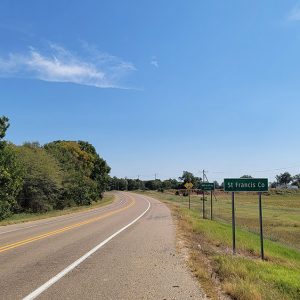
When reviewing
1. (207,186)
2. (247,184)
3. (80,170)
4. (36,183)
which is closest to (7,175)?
(36,183)

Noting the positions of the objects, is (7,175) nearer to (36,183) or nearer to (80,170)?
(36,183)

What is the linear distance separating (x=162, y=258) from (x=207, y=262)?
1.29 m

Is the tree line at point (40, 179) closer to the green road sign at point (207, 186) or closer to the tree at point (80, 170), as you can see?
the tree at point (80, 170)

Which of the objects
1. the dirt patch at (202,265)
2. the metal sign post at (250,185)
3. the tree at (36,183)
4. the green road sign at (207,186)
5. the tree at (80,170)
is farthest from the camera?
the tree at (80,170)

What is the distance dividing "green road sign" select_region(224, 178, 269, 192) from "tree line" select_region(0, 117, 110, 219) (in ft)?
88.8

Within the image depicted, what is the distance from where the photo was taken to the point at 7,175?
128 feet

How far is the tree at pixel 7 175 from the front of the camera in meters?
38.5

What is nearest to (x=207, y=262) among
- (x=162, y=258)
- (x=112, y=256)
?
(x=162, y=258)

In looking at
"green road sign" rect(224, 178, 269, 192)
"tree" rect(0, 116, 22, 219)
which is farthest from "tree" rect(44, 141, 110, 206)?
"green road sign" rect(224, 178, 269, 192)

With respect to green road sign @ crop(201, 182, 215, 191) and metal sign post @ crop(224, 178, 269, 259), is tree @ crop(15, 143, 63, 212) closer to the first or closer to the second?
green road sign @ crop(201, 182, 215, 191)

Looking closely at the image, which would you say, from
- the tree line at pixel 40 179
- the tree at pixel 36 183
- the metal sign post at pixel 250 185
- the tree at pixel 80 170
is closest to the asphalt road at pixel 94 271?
the metal sign post at pixel 250 185

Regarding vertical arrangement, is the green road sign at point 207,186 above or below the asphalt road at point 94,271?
above

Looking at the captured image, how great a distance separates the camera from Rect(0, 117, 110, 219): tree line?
132 ft

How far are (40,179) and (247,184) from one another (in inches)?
1650
